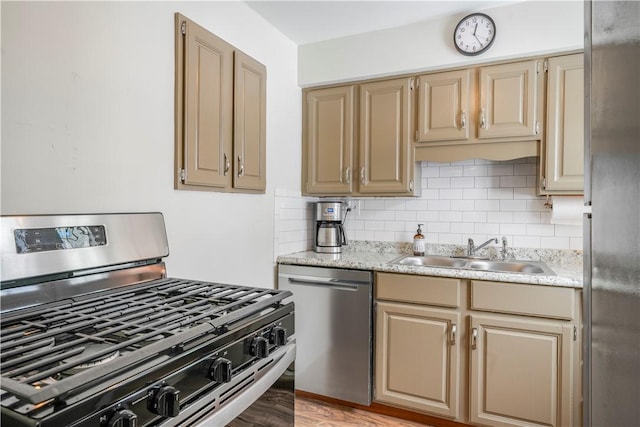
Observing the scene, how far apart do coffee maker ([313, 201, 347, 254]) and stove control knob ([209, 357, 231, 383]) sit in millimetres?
1822

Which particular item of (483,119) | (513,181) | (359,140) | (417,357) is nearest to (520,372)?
(417,357)

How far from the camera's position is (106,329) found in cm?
94

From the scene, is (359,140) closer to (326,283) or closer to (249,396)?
(326,283)

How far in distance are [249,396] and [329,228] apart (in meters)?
1.77

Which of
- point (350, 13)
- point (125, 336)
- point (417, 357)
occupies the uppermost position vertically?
point (350, 13)

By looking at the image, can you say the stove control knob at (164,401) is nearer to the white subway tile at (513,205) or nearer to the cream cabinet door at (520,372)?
the cream cabinet door at (520,372)

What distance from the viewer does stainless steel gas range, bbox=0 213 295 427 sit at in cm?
69

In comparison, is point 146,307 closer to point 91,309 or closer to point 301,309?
point 91,309

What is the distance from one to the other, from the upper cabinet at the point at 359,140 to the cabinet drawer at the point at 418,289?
614mm

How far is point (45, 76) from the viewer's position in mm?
1242

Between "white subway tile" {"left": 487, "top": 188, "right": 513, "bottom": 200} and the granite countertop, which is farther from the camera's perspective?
"white subway tile" {"left": 487, "top": 188, "right": 513, "bottom": 200}

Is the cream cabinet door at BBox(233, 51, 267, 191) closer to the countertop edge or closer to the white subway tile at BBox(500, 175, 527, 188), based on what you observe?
the countertop edge

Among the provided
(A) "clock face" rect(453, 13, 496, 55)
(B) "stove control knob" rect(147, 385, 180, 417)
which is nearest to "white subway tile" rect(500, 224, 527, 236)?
(A) "clock face" rect(453, 13, 496, 55)

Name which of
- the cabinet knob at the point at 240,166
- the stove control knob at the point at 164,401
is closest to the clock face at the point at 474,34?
the cabinet knob at the point at 240,166
